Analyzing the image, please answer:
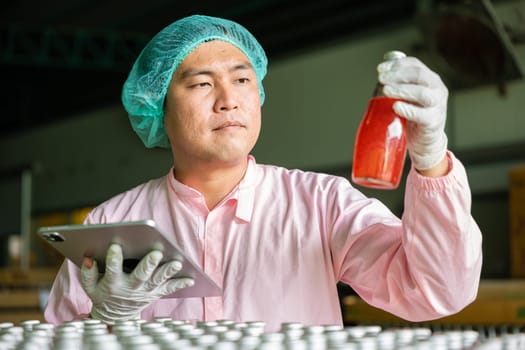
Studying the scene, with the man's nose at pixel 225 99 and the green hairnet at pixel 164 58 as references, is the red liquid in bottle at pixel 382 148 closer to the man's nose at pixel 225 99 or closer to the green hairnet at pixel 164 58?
the man's nose at pixel 225 99

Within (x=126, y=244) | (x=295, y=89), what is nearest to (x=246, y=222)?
(x=126, y=244)

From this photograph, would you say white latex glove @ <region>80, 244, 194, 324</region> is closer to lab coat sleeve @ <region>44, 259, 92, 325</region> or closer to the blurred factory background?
lab coat sleeve @ <region>44, 259, 92, 325</region>

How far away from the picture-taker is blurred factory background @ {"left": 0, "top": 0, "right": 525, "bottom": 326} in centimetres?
543

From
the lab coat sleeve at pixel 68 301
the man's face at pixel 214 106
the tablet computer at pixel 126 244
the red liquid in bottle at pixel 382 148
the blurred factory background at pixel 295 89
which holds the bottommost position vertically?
the lab coat sleeve at pixel 68 301

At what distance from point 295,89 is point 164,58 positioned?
6.01m

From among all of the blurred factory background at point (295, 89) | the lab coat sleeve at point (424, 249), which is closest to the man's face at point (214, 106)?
the lab coat sleeve at point (424, 249)

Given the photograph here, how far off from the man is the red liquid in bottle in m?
0.03

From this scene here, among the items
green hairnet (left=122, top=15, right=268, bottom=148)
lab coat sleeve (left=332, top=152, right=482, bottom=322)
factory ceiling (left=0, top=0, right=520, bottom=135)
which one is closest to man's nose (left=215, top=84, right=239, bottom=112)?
green hairnet (left=122, top=15, right=268, bottom=148)

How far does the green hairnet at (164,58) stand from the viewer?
1690 millimetres

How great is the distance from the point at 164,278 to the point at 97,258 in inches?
6.3

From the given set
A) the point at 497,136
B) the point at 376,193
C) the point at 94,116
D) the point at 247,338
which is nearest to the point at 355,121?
the point at 376,193

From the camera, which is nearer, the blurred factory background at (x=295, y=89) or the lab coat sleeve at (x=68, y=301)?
the lab coat sleeve at (x=68, y=301)

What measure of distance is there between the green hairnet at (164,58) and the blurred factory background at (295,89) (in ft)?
4.93

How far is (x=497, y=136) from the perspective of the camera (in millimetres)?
5926
